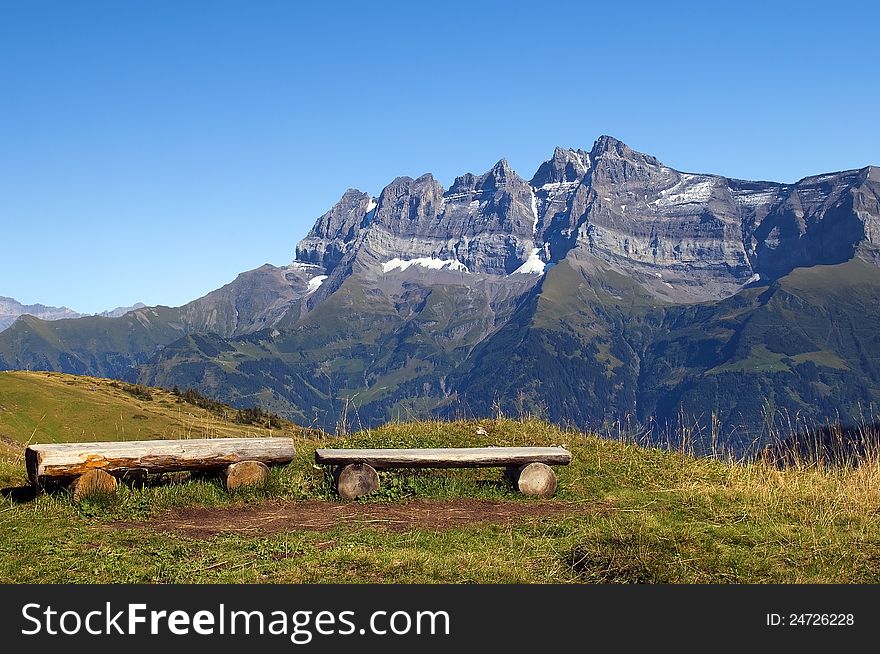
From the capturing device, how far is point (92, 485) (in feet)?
53.0

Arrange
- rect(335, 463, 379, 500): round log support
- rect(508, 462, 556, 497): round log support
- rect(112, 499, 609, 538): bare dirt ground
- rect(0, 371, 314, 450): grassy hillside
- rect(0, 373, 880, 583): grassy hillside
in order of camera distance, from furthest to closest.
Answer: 1. rect(0, 371, 314, 450): grassy hillside
2. rect(508, 462, 556, 497): round log support
3. rect(335, 463, 379, 500): round log support
4. rect(112, 499, 609, 538): bare dirt ground
5. rect(0, 373, 880, 583): grassy hillside

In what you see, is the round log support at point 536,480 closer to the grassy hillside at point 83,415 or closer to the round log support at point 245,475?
the round log support at point 245,475

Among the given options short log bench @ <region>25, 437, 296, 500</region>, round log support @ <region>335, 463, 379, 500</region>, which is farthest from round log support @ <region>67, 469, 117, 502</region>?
round log support @ <region>335, 463, 379, 500</region>

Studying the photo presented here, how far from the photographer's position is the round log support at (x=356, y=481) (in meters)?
17.4

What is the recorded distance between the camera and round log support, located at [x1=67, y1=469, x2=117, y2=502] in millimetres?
16031

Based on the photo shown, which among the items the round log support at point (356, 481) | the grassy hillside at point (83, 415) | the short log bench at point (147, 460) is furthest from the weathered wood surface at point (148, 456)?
the grassy hillside at point (83, 415)

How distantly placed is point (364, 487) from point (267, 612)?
8.10 metres

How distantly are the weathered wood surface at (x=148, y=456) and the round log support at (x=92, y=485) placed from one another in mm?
124

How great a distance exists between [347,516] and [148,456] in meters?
4.21

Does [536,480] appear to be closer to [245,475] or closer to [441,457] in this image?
[441,457]

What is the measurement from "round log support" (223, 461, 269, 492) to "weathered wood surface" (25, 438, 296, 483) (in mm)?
147

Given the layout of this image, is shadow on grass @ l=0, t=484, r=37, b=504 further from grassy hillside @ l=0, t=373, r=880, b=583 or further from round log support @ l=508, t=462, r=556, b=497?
round log support @ l=508, t=462, r=556, b=497

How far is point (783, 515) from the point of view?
1555 cm

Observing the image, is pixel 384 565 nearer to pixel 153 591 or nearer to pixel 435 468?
pixel 153 591
